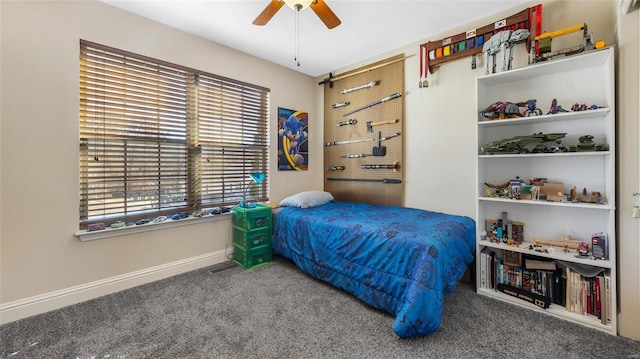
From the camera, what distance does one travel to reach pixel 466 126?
2479 millimetres

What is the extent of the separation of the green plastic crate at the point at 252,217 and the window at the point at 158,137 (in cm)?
27

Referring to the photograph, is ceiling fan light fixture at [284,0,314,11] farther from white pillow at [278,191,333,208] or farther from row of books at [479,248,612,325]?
row of books at [479,248,612,325]

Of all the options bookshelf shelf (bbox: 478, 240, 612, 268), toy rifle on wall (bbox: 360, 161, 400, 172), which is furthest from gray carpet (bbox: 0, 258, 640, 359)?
toy rifle on wall (bbox: 360, 161, 400, 172)

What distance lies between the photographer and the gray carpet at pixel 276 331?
1.48 m

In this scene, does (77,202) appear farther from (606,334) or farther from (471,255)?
(606,334)

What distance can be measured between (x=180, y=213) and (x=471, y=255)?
2749 mm

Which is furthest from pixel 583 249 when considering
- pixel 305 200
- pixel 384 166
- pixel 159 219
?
pixel 159 219

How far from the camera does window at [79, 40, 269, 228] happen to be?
2.13 m

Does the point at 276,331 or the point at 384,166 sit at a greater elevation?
the point at 384,166

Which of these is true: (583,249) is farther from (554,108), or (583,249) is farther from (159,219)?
(159,219)

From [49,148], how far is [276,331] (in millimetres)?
2143

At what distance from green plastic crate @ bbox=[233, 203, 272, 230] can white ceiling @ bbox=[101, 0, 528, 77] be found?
1827 millimetres

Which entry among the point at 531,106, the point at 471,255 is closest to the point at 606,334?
the point at 471,255

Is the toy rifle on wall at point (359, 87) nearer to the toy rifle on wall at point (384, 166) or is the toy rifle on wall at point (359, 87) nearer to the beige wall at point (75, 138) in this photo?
the beige wall at point (75, 138)
